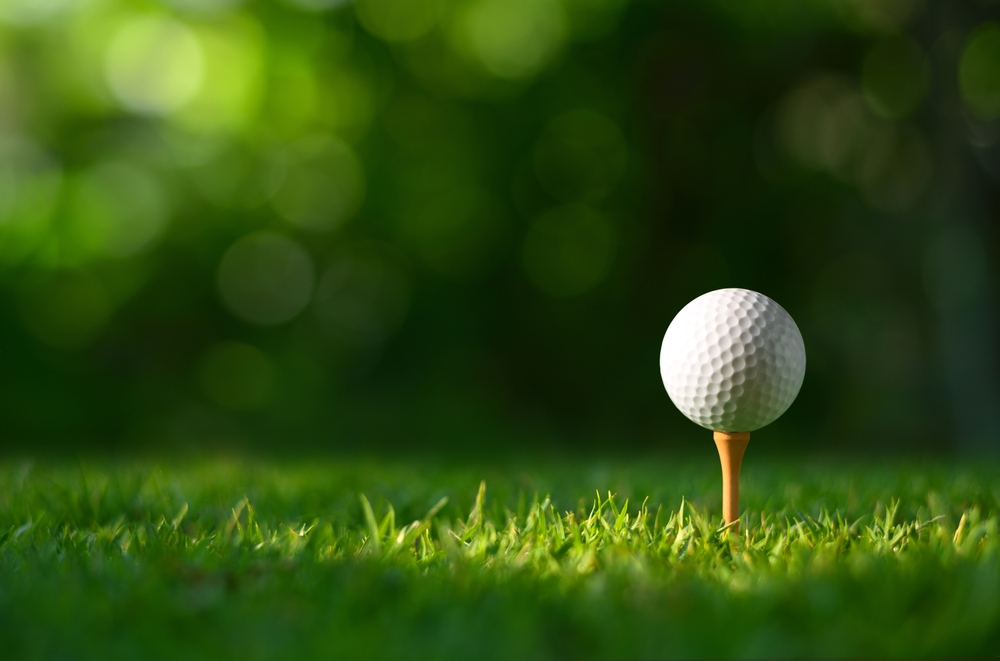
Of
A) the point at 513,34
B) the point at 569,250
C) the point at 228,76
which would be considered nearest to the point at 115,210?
the point at 228,76

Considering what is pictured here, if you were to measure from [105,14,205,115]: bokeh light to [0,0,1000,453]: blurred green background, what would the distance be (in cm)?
2

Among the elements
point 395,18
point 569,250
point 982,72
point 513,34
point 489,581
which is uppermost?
point 395,18

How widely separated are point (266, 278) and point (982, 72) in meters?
5.77

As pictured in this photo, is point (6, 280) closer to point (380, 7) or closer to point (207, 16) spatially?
point (207, 16)

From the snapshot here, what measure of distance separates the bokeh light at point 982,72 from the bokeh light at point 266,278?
526 cm

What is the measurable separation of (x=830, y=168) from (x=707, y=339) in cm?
525

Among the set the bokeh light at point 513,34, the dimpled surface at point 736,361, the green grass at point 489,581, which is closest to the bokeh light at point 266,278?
the bokeh light at point 513,34

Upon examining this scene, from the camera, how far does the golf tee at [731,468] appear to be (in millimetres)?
1713

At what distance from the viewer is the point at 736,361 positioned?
175 cm

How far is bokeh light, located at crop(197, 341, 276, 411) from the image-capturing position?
21.6ft

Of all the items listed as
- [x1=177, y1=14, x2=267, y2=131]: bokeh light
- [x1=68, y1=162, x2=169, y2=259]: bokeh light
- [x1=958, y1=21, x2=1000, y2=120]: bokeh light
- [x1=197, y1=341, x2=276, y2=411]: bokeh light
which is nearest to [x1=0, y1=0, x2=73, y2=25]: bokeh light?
[x1=177, y1=14, x2=267, y2=131]: bokeh light

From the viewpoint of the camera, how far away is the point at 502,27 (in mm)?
6648

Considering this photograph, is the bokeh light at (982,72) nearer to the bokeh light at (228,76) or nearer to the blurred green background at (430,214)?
the blurred green background at (430,214)

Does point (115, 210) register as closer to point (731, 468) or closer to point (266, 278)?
point (266, 278)
